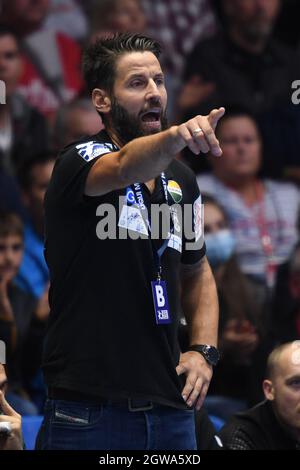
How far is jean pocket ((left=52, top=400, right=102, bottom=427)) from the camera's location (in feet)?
9.81

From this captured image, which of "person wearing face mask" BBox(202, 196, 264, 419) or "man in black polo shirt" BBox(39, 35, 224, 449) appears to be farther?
"person wearing face mask" BBox(202, 196, 264, 419)

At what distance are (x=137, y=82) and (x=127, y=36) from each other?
0.73 ft

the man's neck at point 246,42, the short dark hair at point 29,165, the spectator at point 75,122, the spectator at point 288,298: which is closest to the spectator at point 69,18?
the spectator at point 75,122

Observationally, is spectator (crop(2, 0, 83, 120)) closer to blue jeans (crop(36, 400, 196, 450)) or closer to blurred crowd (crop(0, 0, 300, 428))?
blurred crowd (crop(0, 0, 300, 428))

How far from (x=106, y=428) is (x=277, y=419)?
165 centimetres

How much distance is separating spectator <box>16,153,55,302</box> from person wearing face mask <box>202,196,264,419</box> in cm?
96

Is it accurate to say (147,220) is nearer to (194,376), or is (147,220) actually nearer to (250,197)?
(194,376)

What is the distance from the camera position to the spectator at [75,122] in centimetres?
640

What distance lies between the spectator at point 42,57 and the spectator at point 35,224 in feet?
2.44

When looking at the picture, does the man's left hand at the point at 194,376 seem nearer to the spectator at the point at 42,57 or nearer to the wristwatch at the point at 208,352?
the wristwatch at the point at 208,352

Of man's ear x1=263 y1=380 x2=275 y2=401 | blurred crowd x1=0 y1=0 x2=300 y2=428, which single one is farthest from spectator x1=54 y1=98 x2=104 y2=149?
man's ear x1=263 y1=380 x2=275 y2=401

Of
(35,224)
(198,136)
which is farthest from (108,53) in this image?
(35,224)

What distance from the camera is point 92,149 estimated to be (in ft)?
10.1

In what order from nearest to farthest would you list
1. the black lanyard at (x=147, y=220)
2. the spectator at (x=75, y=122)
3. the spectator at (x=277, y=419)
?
the black lanyard at (x=147, y=220)
the spectator at (x=277, y=419)
the spectator at (x=75, y=122)
